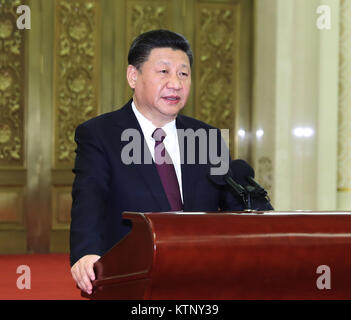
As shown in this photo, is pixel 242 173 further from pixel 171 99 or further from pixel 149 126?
pixel 149 126

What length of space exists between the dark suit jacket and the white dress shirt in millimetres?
31

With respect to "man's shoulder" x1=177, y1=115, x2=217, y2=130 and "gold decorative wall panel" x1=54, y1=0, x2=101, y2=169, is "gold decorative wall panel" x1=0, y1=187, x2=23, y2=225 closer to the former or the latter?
"gold decorative wall panel" x1=54, y1=0, x2=101, y2=169

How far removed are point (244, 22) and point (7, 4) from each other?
2.41m

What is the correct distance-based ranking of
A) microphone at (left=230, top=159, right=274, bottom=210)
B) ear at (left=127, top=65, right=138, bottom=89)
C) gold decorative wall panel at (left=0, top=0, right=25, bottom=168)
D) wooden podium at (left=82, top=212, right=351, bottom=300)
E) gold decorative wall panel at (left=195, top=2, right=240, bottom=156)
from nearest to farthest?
wooden podium at (left=82, top=212, right=351, bottom=300)
microphone at (left=230, top=159, right=274, bottom=210)
ear at (left=127, top=65, right=138, bottom=89)
gold decorative wall panel at (left=0, top=0, right=25, bottom=168)
gold decorative wall panel at (left=195, top=2, right=240, bottom=156)

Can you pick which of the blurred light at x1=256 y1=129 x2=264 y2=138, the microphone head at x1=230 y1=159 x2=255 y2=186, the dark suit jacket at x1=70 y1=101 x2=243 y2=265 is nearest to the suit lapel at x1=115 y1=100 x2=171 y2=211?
the dark suit jacket at x1=70 y1=101 x2=243 y2=265

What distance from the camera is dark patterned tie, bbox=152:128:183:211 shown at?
1562 mm

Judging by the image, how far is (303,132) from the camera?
17.8ft

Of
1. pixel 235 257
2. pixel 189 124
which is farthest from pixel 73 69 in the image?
pixel 235 257

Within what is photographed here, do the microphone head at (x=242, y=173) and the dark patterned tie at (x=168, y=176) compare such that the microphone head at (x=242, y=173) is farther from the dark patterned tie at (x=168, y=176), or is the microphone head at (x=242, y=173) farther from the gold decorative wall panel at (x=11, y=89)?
the gold decorative wall panel at (x=11, y=89)

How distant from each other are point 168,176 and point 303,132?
13.2ft
